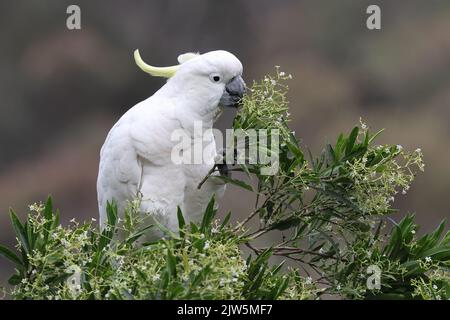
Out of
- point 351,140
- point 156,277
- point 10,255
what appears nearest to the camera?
point 156,277

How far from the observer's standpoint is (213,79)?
6.57ft

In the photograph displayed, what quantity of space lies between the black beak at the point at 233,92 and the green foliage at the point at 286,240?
0.17 metres

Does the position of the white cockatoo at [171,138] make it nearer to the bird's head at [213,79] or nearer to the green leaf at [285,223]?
the bird's head at [213,79]

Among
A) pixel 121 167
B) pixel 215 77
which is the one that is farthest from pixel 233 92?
pixel 121 167

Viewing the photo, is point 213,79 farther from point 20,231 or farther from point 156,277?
point 156,277

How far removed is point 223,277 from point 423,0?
4733 mm

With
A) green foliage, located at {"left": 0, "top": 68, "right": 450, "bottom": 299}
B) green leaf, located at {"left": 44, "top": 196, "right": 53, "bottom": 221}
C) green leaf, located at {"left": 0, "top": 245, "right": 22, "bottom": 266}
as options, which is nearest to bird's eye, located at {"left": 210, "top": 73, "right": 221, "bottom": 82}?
green foliage, located at {"left": 0, "top": 68, "right": 450, "bottom": 299}

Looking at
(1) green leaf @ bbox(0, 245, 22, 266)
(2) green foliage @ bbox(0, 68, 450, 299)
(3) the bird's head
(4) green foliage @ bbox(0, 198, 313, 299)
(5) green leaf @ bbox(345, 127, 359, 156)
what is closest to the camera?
(4) green foliage @ bbox(0, 198, 313, 299)

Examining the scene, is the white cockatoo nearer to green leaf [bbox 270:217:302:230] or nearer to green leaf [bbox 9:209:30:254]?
green leaf [bbox 270:217:302:230]

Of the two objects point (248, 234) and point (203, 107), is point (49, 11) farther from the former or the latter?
point (248, 234)

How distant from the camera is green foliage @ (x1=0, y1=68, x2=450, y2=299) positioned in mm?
1509

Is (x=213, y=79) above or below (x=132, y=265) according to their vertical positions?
above

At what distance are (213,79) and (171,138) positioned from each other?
0.56ft

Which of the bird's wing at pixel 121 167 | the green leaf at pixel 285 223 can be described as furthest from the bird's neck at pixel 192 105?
the green leaf at pixel 285 223
